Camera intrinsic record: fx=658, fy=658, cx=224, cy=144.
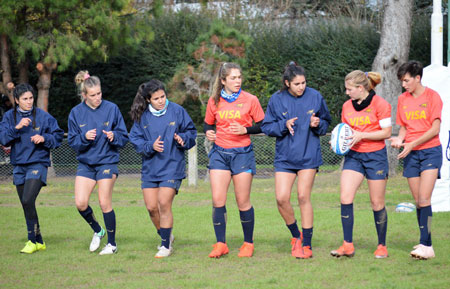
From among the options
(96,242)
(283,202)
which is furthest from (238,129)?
(96,242)

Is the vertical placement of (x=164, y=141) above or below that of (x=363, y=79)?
below

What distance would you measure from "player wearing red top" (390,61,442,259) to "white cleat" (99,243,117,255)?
3.17 metres

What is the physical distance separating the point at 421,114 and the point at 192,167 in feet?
24.8

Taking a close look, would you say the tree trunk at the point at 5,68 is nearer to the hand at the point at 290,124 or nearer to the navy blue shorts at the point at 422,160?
the hand at the point at 290,124

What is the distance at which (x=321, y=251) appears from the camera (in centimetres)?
707

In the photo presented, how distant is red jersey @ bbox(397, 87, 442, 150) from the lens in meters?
6.52

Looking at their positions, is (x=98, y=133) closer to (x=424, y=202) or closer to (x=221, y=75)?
(x=221, y=75)

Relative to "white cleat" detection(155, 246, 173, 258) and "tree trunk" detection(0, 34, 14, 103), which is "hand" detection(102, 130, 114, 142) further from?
"tree trunk" detection(0, 34, 14, 103)

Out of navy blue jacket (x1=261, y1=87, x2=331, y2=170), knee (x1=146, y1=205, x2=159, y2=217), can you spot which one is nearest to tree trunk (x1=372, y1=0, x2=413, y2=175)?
navy blue jacket (x1=261, y1=87, x2=331, y2=170)

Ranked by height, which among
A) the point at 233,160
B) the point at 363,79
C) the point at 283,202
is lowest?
the point at 283,202

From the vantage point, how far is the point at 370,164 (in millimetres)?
6547

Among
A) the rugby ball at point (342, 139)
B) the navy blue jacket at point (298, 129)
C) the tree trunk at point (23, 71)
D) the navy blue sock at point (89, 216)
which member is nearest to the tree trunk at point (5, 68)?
the tree trunk at point (23, 71)

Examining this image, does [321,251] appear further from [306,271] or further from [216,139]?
[216,139]

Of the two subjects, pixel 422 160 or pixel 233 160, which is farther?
pixel 233 160
